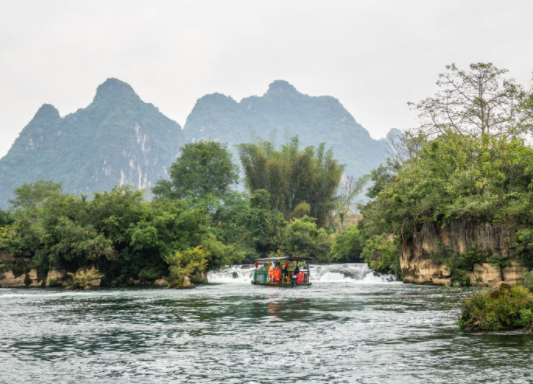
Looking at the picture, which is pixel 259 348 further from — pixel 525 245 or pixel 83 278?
pixel 83 278

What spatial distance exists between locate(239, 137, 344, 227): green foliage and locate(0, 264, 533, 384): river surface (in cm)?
5249

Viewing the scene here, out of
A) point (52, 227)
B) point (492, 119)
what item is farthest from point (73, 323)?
point (492, 119)

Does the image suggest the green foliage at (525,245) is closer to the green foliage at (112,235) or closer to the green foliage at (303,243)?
the green foliage at (112,235)

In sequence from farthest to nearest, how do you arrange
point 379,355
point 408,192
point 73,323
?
point 408,192
point 73,323
point 379,355

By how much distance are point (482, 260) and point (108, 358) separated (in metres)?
25.8

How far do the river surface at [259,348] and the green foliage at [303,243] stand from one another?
1713 inches

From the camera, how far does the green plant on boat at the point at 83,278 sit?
41250 mm

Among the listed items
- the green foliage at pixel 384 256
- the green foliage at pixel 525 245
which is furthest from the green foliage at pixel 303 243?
the green foliage at pixel 525 245

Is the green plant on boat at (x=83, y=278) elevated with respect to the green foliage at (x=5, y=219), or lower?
lower

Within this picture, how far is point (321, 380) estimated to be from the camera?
9125mm

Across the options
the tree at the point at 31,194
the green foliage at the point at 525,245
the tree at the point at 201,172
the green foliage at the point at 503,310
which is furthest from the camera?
the tree at the point at 31,194

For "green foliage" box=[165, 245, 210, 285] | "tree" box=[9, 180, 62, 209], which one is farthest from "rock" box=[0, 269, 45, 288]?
"tree" box=[9, 180, 62, 209]

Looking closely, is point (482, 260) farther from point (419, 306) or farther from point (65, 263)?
point (65, 263)

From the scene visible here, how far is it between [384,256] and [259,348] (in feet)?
120
